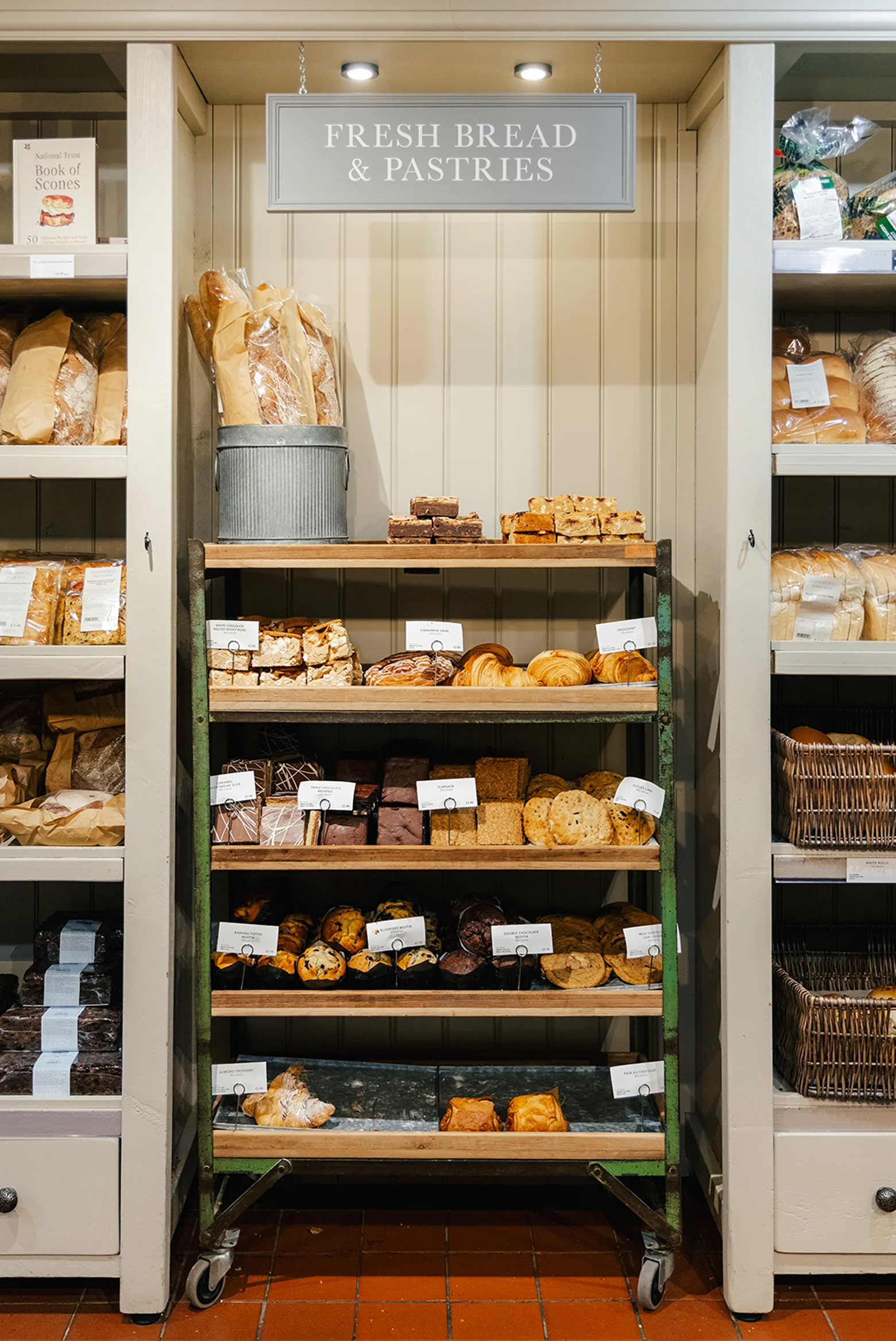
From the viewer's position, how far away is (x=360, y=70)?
7.46 feet

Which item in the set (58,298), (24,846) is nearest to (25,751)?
Answer: (24,846)

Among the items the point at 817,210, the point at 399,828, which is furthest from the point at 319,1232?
the point at 817,210

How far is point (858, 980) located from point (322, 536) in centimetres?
169

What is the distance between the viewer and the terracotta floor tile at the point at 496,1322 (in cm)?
208

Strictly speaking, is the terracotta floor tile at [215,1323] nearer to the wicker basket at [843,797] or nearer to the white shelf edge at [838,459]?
the wicker basket at [843,797]

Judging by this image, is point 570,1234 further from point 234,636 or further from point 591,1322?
point 234,636

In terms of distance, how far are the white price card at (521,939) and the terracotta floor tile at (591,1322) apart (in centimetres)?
75

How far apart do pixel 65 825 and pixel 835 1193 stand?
1.84 metres

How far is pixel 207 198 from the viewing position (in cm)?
258

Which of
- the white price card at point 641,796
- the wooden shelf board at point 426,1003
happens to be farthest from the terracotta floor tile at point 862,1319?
the white price card at point 641,796

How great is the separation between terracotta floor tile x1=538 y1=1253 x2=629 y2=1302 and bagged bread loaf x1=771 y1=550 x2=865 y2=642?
1472mm

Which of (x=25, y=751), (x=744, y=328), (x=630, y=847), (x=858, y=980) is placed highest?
(x=744, y=328)

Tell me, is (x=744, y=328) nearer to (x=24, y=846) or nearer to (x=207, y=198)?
(x=207, y=198)

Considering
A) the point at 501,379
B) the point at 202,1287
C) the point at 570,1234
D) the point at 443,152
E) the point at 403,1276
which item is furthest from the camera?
the point at 501,379
